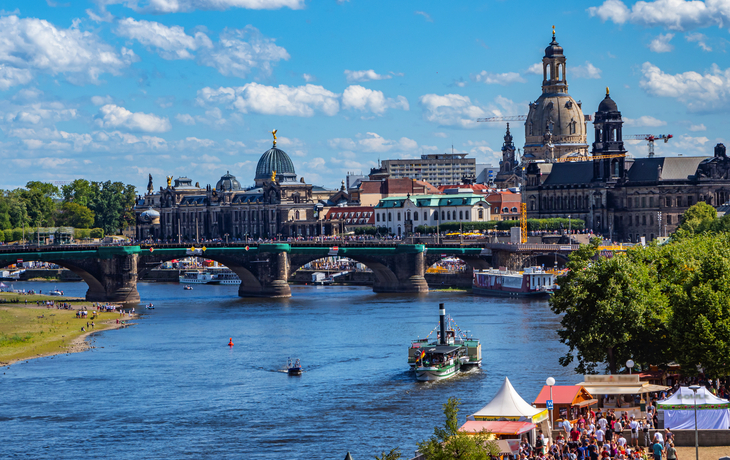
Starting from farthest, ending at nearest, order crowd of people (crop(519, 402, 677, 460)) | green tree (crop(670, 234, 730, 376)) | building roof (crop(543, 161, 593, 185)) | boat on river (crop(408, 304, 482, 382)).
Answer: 1. building roof (crop(543, 161, 593, 185))
2. boat on river (crop(408, 304, 482, 382))
3. green tree (crop(670, 234, 730, 376))
4. crowd of people (crop(519, 402, 677, 460))

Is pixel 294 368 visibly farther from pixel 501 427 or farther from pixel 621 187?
pixel 621 187

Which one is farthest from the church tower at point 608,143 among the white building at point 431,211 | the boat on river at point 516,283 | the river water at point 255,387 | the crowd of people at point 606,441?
the crowd of people at point 606,441

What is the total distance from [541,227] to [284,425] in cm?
12394

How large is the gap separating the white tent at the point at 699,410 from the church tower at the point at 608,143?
14044 cm

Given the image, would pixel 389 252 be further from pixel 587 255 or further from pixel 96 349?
pixel 587 255

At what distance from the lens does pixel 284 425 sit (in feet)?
162

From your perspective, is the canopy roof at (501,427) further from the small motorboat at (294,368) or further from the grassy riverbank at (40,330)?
the grassy riverbank at (40,330)

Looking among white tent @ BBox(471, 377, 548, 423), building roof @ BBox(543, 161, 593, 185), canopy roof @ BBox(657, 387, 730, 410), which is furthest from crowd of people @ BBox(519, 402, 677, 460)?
building roof @ BBox(543, 161, 593, 185)

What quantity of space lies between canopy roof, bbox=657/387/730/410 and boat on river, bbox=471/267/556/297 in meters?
78.8

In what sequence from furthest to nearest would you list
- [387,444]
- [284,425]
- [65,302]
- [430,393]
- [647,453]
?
[65,302]
[430,393]
[284,425]
[387,444]
[647,453]

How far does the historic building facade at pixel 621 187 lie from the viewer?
165750mm

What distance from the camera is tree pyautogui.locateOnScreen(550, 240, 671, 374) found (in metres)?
46.3

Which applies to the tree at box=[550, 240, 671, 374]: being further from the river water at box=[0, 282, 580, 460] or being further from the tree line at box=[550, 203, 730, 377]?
the river water at box=[0, 282, 580, 460]

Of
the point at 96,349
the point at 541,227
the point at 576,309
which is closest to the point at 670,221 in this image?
the point at 541,227
